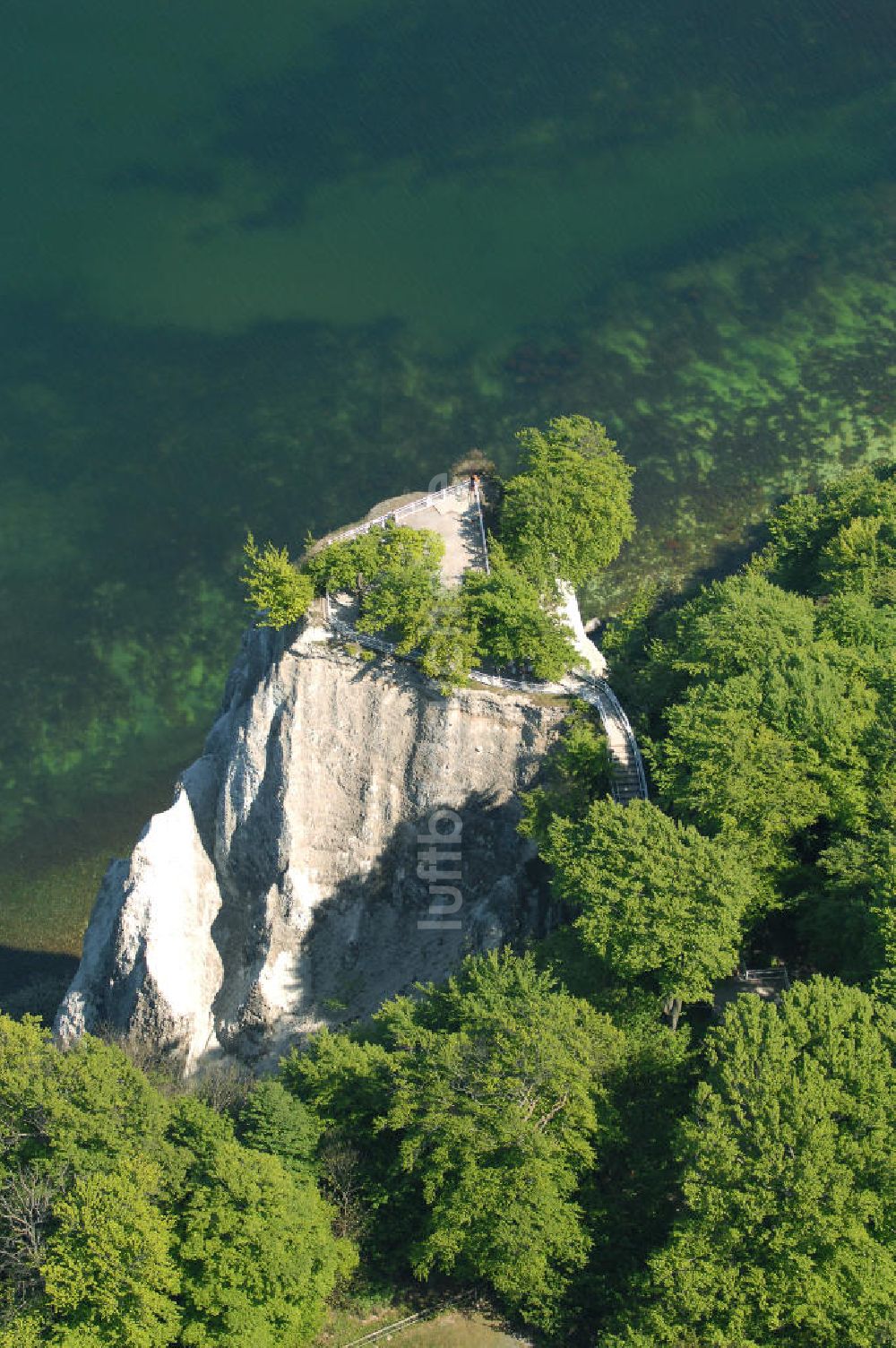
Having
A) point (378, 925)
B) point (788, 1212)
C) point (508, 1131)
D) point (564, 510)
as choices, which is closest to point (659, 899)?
point (508, 1131)

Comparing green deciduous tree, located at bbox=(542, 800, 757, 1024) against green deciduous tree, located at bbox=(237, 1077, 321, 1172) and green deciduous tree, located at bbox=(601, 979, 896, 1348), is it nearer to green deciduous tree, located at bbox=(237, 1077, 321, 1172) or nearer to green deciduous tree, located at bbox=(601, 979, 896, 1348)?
green deciduous tree, located at bbox=(601, 979, 896, 1348)

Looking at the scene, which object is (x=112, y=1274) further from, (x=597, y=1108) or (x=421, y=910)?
(x=421, y=910)

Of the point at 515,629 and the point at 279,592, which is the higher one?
the point at 279,592

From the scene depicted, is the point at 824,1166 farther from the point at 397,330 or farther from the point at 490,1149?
the point at 397,330

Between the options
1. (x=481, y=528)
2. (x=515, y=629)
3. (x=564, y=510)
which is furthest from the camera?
(x=564, y=510)

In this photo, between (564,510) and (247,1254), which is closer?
(247,1254)

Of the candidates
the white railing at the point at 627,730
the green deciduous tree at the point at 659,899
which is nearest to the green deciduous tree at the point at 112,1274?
the green deciduous tree at the point at 659,899

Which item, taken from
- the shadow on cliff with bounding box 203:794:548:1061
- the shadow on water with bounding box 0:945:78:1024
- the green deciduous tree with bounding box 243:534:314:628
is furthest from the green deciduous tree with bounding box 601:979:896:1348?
the shadow on water with bounding box 0:945:78:1024

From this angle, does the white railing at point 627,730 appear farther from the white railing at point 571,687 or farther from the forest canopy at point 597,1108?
the forest canopy at point 597,1108
